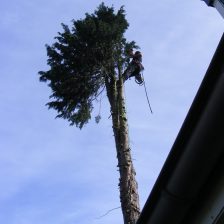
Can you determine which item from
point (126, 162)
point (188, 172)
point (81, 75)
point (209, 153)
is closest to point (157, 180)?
point (188, 172)

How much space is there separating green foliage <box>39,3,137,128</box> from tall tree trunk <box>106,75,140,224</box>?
0.50m

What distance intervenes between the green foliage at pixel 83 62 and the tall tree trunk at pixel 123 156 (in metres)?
0.50

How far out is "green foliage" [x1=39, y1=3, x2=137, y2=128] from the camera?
1135cm

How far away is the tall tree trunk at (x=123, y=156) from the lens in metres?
8.56

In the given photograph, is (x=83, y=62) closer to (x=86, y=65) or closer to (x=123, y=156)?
(x=86, y=65)

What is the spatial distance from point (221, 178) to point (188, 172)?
29 cm

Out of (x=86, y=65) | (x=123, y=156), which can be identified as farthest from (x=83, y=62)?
(x=123, y=156)

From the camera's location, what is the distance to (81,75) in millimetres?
11383

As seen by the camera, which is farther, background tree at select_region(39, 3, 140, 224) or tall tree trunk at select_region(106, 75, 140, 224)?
background tree at select_region(39, 3, 140, 224)

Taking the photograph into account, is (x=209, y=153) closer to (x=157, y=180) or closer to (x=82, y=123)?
(x=157, y=180)

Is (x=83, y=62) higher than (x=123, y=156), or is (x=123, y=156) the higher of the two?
(x=83, y=62)

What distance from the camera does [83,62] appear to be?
11398mm

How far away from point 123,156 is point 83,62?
2983 mm

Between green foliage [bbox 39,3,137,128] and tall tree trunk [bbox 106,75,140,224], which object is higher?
green foliage [bbox 39,3,137,128]
